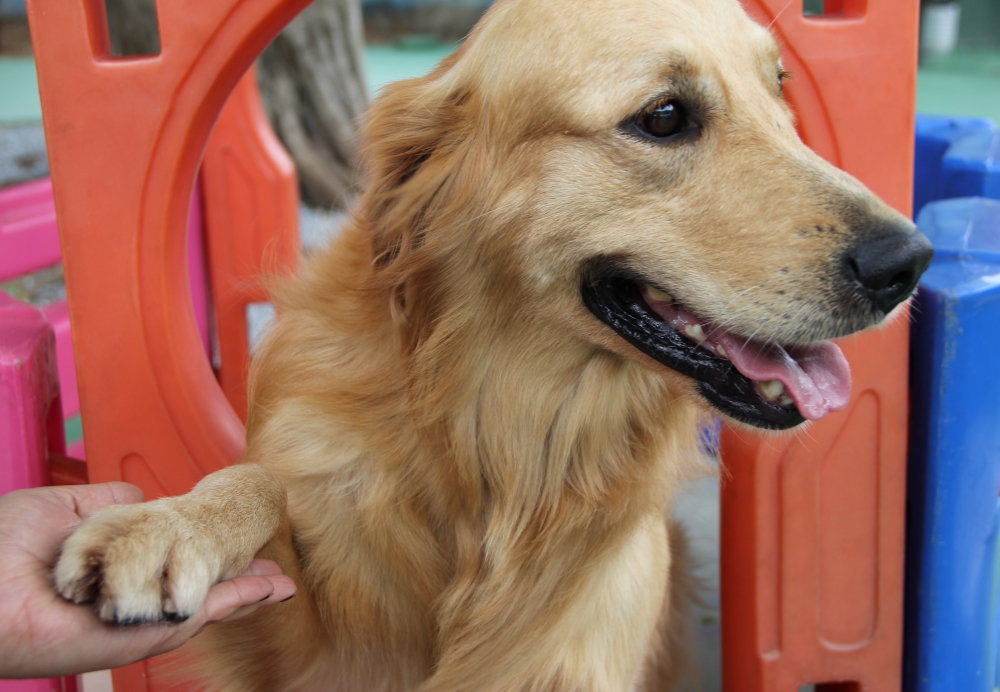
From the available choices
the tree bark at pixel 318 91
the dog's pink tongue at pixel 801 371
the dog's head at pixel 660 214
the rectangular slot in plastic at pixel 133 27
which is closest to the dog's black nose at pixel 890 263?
the dog's head at pixel 660 214

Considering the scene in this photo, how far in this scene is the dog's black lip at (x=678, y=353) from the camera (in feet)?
5.09

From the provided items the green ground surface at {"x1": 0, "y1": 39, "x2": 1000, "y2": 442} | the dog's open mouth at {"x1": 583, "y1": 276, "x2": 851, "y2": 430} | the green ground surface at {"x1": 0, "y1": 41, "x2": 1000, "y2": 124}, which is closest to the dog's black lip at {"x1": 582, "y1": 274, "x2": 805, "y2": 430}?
the dog's open mouth at {"x1": 583, "y1": 276, "x2": 851, "y2": 430}

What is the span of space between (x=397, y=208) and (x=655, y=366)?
605mm

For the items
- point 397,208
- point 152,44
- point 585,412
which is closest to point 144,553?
point 397,208

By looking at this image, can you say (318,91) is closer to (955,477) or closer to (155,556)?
(955,477)

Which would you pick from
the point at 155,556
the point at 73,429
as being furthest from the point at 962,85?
the point at 155,556

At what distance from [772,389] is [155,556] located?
1089 mm

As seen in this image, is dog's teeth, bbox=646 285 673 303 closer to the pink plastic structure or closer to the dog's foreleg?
the dog's foreleg

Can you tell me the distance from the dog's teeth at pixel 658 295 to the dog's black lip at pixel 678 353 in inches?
0.8

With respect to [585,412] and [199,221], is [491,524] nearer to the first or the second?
[585,412]

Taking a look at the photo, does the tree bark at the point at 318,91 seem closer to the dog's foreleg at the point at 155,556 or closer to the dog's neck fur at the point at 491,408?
the dog's neck fur at the point at 491,408

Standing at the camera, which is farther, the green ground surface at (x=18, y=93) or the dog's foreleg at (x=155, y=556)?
the green ground surface at (x=18, y=93)

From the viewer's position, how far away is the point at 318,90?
7.11m

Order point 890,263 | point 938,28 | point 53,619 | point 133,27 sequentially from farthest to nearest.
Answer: point 938,28 < point 133,27 < point 890,263 < point 53,619
